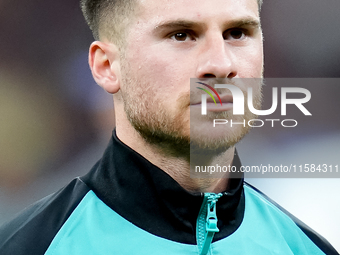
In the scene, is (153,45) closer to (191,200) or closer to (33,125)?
(191,200)

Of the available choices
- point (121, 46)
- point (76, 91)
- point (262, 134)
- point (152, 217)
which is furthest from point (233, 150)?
point (262, 134)

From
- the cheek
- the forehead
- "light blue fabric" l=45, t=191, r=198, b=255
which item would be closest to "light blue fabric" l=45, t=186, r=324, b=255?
"light blue fabric" l=45, t=191, r=198, b=255

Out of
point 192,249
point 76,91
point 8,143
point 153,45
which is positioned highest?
point 76,91

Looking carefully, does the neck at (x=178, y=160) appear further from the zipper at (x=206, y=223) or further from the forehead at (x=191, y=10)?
the forehead at (x=191, y=10)

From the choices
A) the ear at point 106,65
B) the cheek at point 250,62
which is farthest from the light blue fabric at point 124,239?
the cheek at point 250,62

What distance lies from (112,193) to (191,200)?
0.88ft

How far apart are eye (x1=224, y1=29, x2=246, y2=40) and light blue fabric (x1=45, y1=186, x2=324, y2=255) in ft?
2.11

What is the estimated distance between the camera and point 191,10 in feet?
3.84

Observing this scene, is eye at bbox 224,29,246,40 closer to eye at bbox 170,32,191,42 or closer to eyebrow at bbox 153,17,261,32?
eyebrow at bbox 153,17,261,32

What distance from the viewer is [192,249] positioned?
114cm

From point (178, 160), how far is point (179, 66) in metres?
0.32

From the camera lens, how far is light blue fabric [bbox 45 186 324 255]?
1127 millimetres

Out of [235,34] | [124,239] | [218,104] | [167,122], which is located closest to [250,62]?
[235,34]

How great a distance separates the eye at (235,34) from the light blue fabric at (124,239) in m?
0.64
